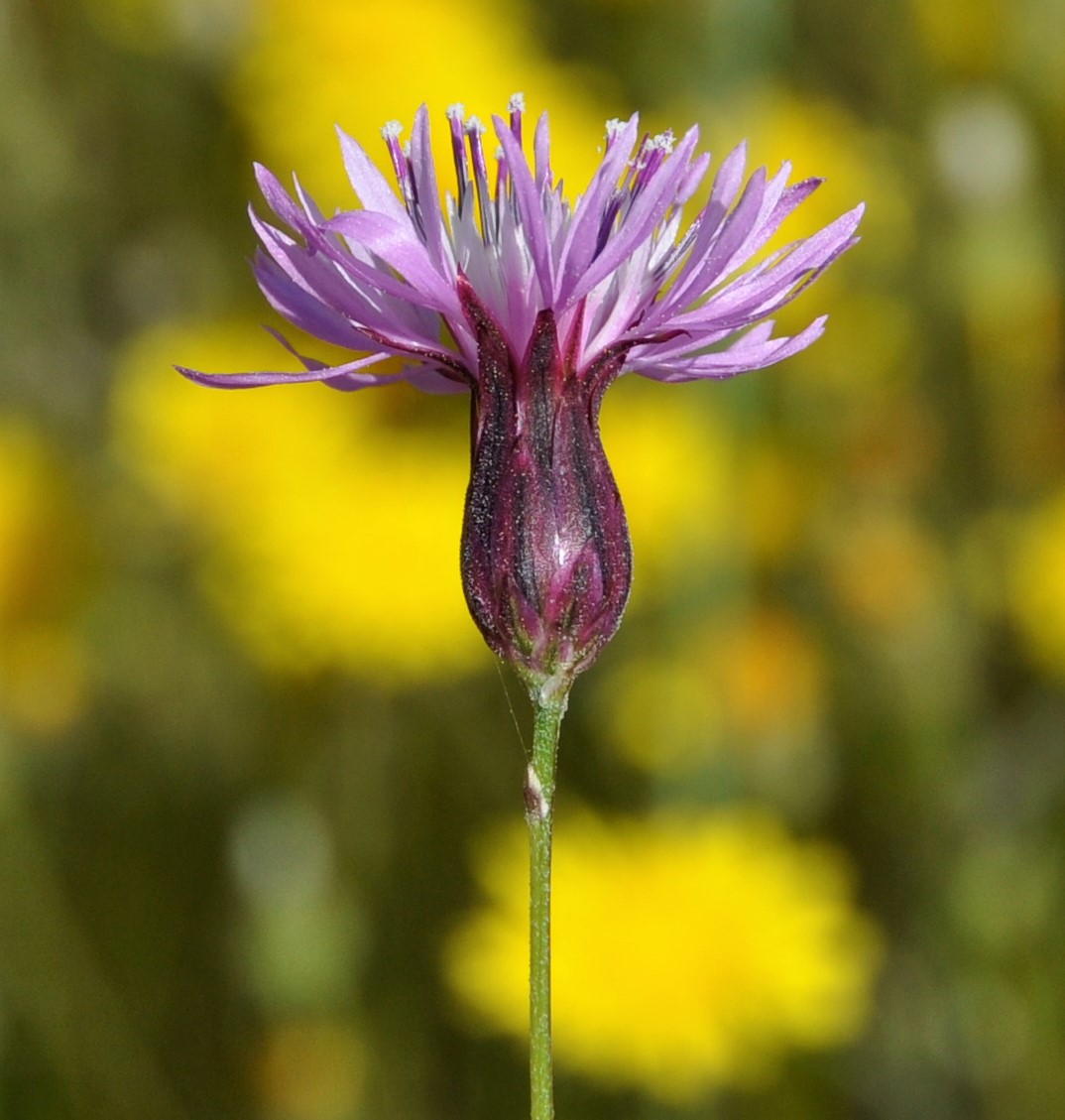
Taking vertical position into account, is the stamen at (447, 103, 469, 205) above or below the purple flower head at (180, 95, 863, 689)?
above

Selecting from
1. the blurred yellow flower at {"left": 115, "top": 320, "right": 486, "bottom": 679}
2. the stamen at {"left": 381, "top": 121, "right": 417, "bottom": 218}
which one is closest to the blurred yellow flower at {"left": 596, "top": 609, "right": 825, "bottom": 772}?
the blurred yellow flower at {"left": 115, "top": 320, "right": 486, "bottom": 679}

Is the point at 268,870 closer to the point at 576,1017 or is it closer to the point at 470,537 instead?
the point at 576,1017

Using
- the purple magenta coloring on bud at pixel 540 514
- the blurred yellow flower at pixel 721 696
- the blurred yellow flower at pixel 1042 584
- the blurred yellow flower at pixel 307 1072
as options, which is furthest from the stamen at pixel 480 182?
the blurred yellow flower at pixel 1042 584

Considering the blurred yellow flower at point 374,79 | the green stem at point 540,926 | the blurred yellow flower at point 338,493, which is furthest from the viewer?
the blurred yellow flower at point 374,79

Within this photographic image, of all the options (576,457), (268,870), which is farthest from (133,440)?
(576,457)

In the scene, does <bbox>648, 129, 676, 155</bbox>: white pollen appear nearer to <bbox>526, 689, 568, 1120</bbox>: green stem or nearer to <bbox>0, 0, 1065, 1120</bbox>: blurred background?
<bbox>526, 689, 568, 1120</bbox>: green stem

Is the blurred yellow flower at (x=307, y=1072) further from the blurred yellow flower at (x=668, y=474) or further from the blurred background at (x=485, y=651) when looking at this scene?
the blurred yellow flower at (x=668, y=474)

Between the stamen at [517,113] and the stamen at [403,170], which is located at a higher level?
the stamen at [517,113]
